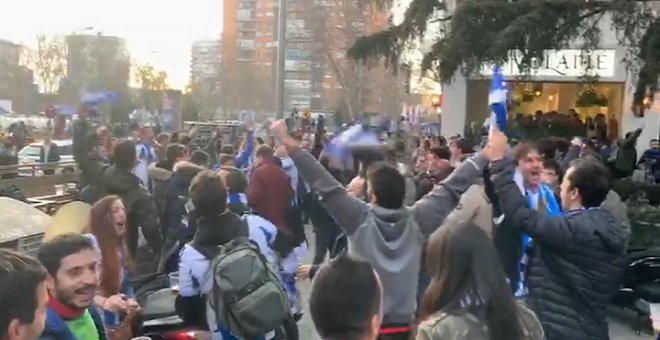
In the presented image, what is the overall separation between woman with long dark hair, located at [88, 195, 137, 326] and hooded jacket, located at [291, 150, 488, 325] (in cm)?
117

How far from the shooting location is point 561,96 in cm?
2778

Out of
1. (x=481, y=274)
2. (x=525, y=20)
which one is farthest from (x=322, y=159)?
(x=481, y=274)

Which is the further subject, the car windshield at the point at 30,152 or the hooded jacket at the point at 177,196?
the car windshield at the point at 30,152

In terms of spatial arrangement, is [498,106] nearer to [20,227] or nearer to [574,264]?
[574,264]

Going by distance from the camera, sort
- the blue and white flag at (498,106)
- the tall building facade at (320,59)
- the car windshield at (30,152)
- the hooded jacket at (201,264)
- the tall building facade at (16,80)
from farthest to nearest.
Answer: the tall building facade at (16,80)
the tall building facade at (320,59)
the car windshield at (30,152)
the hooded jacket at (201,264)
the blue and white flag at (498,106)

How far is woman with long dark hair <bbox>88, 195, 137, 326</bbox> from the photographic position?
4.42 metres

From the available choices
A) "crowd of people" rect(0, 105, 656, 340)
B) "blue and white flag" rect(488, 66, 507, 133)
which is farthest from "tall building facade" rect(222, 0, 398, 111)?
"blue and white flag" rect(488, 66, 507, 133)

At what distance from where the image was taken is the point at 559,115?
2422 cm

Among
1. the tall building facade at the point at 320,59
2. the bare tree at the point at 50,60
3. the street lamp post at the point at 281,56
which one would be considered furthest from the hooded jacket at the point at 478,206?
the bare tree at the point at 50,60

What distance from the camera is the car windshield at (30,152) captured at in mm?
23875

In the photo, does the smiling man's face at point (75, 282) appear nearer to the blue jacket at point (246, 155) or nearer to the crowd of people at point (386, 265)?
the crowd of people at point (386, 265)

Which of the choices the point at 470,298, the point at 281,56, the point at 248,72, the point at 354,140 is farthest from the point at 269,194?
the point at 248,72

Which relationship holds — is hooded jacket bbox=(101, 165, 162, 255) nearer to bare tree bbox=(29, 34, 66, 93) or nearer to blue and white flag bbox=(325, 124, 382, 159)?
blue and white flag bbox=(325, 124, 382, 159)

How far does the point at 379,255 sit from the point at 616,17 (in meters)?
7.05
